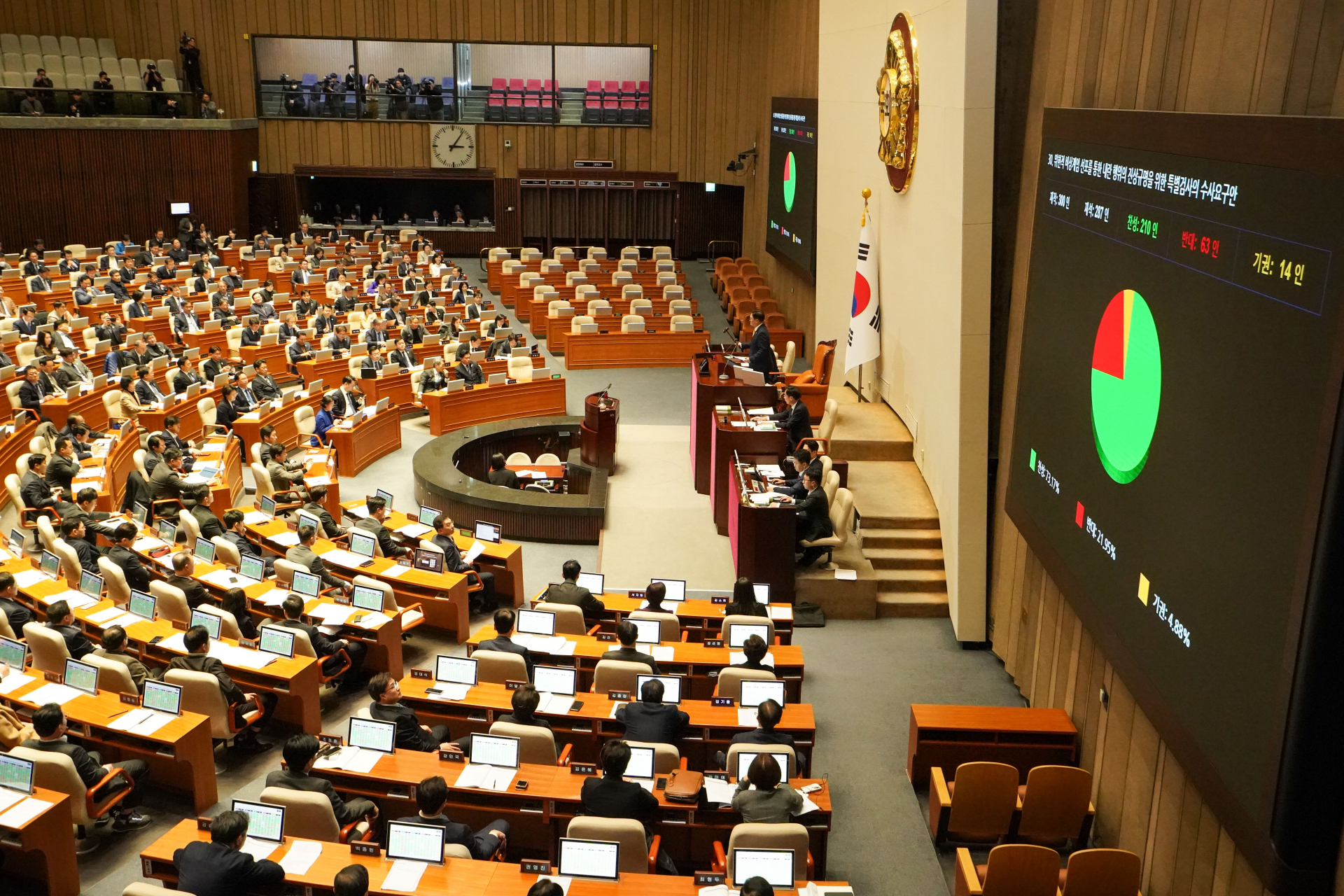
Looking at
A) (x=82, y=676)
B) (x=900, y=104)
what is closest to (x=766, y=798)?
(x=82, y=676)

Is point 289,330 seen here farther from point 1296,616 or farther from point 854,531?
point 1296,616

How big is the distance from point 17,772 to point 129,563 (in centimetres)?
341

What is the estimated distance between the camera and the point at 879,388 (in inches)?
553

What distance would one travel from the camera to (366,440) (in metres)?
14.8

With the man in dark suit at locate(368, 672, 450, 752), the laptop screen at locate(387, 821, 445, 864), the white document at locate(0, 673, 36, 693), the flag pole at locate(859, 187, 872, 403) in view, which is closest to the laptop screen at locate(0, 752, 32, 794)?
the white document at locate(0, 673, 36, 693)

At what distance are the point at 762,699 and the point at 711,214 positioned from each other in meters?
24.2

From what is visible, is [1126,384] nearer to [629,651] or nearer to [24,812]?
[629,651]

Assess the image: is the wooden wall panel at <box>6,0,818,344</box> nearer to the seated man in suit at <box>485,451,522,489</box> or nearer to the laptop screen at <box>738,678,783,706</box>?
the seated man in suit at <box>485,451,522,489</box>

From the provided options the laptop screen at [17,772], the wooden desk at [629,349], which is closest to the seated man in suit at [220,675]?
the laptop screen at [17,772]

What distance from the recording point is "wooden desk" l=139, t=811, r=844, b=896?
18.1 ft

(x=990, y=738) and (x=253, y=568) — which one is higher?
(x=253, y=568)

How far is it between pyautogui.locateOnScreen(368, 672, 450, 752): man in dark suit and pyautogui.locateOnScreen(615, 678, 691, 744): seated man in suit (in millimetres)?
1128

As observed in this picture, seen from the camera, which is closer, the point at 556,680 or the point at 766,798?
the point at 766,798

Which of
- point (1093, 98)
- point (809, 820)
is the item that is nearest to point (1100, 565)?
point (809, 820)
